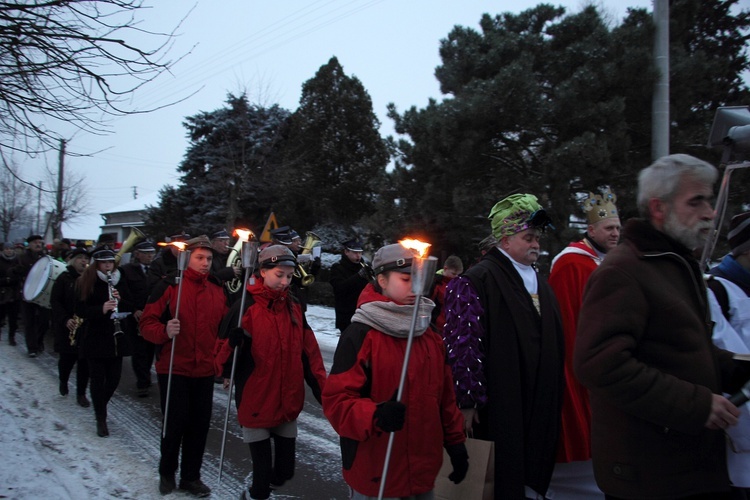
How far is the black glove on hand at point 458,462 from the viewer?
2.95 m

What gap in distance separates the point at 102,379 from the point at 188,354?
7.42 ft

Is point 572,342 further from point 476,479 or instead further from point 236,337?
point 236,337

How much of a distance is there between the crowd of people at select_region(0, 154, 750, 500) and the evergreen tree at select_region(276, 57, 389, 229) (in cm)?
2000

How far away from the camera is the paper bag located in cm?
302

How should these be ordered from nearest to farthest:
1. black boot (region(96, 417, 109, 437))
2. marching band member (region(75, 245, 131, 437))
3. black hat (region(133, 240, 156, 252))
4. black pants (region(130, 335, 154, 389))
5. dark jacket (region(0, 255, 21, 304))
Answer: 1. black boot (region(96, 417, 109, 437))
2. marching band member (region(75, 245, 131, 437))
3. black pants (region(130, 335, 154, 389))
4. black hat (region(133, 240, 156, 252))
5. dark jacket (region(0, 255, 21, 304))

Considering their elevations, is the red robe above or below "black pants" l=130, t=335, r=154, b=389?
above

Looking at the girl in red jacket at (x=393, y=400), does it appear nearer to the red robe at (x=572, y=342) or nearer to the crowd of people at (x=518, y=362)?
the crowd of people at (x=518, y=362)

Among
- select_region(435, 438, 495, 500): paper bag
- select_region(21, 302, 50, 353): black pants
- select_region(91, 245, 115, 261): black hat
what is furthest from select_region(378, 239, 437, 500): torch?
select_region(21, 302, 50, 353): black pants

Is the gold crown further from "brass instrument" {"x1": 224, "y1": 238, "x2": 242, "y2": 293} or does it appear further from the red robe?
"brass instrument" {"x1": 224, "y1": 238, "x2": 242, "y2": 293}

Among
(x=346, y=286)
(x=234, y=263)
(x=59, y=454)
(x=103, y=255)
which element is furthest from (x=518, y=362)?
(x=234, y=263)

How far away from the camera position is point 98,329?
6.64m

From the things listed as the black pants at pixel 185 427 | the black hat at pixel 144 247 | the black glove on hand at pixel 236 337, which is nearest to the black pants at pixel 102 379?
the black pants at pixel 185 427

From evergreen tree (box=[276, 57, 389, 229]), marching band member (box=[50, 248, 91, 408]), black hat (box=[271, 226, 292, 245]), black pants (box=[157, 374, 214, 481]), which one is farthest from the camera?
evergreen tree (box=[276, 57, 389, 229])

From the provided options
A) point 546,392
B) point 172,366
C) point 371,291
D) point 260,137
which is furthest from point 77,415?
point 260,137
